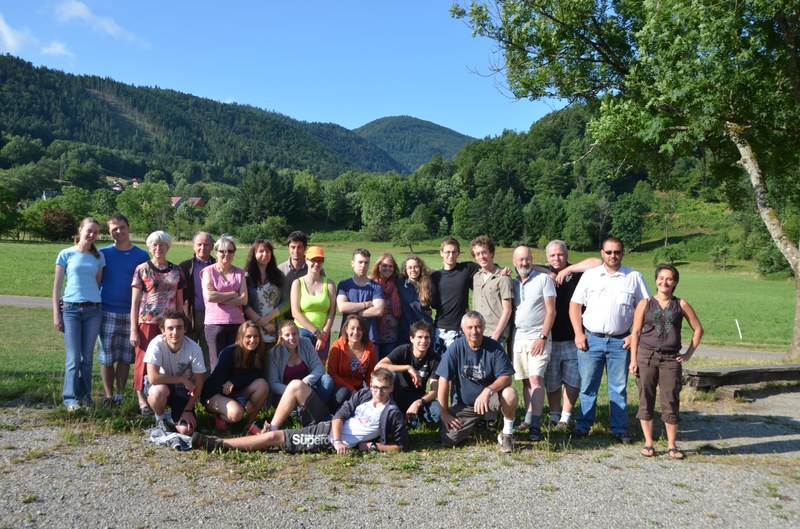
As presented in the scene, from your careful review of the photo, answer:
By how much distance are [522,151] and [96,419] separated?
134 m

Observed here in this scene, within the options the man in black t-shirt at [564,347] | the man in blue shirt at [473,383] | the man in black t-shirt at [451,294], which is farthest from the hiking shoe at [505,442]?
the man in black t-shirt at [451,294]

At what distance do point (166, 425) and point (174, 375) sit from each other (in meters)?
0.48

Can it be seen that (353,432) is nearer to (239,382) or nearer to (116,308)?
(239,382)

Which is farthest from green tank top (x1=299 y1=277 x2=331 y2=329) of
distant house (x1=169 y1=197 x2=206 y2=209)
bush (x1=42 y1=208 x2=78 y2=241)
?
distant house (x1=169 y1=197 x2=206 y2=209)

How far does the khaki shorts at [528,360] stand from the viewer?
21.2 ft

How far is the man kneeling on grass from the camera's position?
5.38 meters

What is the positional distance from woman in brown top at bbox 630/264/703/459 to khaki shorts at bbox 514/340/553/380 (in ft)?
2.90

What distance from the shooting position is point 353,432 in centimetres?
558

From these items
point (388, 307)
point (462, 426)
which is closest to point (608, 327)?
point (462, 426)

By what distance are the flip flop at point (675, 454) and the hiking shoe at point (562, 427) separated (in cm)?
107

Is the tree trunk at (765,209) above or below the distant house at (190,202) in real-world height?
below

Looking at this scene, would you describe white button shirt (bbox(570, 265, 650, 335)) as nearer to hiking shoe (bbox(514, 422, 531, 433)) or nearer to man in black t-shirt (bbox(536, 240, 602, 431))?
man in black t-shirt (bbox(536, 240, 602, 431))

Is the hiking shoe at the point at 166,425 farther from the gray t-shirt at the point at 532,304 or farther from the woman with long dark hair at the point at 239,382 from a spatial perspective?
the gray t-shirt at the point at 532,304

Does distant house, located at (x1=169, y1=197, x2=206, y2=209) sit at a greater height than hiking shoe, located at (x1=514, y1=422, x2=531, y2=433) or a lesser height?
greater
